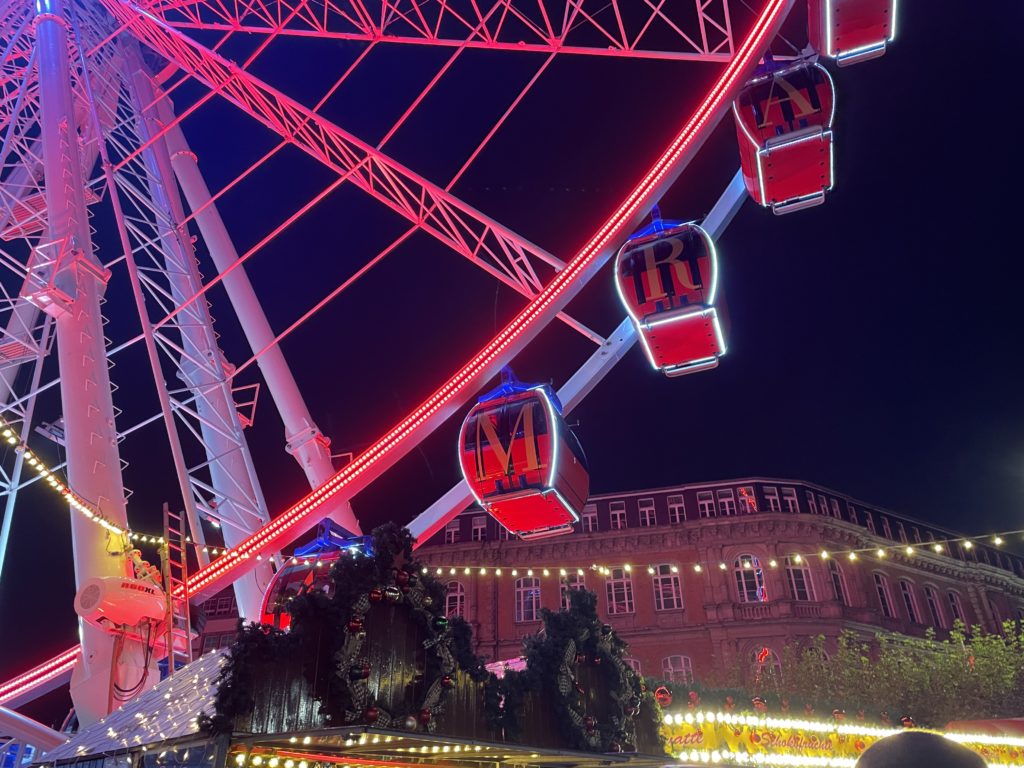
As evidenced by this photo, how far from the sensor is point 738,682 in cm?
3083

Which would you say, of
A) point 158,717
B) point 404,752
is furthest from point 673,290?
point 158,717

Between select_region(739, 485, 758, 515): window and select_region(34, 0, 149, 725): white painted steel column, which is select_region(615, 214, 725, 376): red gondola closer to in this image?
select_region(34, 0, 149, 725): white painted steel column

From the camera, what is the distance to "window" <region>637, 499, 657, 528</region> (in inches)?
1542

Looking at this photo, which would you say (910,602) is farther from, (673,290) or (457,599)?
(673,290)

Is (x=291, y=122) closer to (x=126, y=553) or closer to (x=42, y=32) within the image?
(x=42, y=32)

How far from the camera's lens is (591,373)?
11203 millimetres

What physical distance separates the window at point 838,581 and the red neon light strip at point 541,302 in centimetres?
3185

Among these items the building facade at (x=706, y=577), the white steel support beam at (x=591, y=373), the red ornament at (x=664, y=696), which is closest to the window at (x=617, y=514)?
the building facade at (x=706, y=577)

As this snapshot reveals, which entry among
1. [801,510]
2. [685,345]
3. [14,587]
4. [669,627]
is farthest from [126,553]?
[801,510]

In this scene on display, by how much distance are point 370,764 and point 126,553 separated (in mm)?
4285

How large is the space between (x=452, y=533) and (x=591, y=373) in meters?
31.1

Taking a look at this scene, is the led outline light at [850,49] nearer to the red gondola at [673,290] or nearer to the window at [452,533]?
the red gondola at [673,290]

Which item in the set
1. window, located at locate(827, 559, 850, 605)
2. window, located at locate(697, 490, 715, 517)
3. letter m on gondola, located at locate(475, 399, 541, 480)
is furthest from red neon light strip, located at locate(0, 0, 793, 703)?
window, located at locate(827, 559, 850, 605)

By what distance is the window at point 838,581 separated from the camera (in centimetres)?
3625
